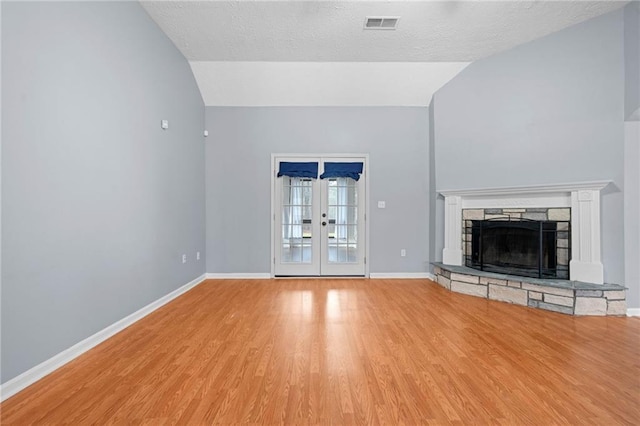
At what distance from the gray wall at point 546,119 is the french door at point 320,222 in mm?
1472

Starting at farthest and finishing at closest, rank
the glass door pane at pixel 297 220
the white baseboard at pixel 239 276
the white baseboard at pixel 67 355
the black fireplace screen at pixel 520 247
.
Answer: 1. the glass door pane at pixel 297 220
2. the white baseboard at pixel 239 276
3. the black fireplace screen at pixel 520 247
4. the white baseboard at pixel 67 355

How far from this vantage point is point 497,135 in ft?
14.0

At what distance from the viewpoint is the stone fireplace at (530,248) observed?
3.42 meters

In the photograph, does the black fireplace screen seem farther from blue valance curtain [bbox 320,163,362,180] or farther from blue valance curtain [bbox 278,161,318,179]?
blue valance curtain [bbox 278,161,318,179]

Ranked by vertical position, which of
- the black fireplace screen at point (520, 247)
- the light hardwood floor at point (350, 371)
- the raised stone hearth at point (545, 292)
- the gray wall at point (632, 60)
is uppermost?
the gray wall at point (632, 60)

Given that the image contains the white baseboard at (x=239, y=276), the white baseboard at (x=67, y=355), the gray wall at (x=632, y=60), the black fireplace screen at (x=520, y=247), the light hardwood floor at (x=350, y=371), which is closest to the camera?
the light hardwood floor at (x=350, y=371)

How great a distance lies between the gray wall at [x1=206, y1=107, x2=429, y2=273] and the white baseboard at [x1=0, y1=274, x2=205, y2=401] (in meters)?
1.82

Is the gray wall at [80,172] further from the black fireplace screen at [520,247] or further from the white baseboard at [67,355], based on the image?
the black fireplace screen at [520,247]

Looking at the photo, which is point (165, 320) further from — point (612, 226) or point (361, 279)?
point (612, 226)

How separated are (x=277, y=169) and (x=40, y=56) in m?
3.40

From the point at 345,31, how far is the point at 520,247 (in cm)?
368

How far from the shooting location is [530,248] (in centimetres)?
397

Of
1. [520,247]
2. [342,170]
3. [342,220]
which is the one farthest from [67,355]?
[520,247]

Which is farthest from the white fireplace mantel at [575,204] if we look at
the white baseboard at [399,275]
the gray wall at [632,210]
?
the white baseboard at [399,275]
